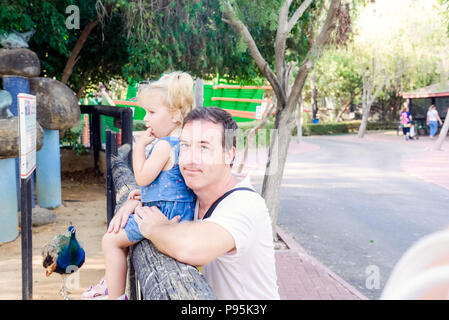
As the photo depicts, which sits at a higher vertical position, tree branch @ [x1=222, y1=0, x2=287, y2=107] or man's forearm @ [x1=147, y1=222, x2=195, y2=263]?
tree branch @ [x1=222, y1=0, x2=287, y2=107]

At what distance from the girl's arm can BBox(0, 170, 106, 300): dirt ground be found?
2530mm

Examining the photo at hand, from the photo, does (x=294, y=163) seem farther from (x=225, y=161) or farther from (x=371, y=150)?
(x=225, y=161)

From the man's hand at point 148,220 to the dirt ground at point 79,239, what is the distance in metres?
2.74

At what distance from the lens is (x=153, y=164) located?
75.3 inches

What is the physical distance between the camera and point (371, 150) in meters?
19.6

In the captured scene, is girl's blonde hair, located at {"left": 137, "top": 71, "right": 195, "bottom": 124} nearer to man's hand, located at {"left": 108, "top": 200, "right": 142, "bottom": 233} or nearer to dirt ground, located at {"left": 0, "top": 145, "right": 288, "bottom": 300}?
man's hand, located at {"left": 108, "top": 200, "right": 142, "bottom": 233}

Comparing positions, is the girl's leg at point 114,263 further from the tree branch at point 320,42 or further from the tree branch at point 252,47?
the tree branch at point 320,42

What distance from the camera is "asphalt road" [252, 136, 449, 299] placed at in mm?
5906

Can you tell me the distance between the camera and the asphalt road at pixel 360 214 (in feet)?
19.4

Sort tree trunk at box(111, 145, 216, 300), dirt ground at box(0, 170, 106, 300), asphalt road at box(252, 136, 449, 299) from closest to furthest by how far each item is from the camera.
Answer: tree trunk at box(111, 145, 216, 300) → dirt ground at box(0, 170, 106, 300) → asphalt road at box(252, 136, 449, 299)

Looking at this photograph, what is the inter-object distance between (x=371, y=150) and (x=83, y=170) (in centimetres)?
1331

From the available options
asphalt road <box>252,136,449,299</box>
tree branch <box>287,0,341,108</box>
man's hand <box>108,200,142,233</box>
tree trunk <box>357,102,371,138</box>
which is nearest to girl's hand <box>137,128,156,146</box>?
man's hand <box>108,200,142,233</box>

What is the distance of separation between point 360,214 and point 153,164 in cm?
712

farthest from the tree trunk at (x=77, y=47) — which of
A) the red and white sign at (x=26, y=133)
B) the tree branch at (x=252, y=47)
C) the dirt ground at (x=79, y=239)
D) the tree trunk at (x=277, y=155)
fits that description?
the red and white sign at (x=26, y=133)
